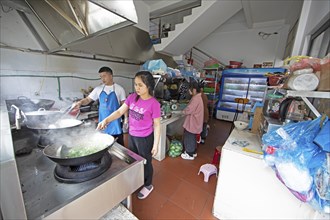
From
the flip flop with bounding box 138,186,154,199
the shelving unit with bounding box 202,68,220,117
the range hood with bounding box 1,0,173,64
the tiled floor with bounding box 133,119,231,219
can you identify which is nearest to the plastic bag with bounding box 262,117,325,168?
the tiled floor with bounding box 133,119,231,219

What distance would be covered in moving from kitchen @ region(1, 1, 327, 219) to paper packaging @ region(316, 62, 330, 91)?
157 cm

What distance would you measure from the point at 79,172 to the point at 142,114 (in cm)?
74

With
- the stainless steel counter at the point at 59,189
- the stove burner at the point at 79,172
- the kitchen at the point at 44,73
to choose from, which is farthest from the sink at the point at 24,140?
the kitchen at the point at 44,73

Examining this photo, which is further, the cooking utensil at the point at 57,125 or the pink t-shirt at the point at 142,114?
the pink t-shirt at the point at 142,114

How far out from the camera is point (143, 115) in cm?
140

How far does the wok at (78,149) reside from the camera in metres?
0.70

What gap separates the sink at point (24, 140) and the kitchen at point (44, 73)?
1.30 m

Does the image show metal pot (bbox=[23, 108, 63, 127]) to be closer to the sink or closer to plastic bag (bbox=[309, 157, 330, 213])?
the sink

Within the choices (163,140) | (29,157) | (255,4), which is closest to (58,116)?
(29,157)

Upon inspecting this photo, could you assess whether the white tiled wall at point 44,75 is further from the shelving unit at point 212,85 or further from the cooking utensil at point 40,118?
the shelving unit at point 212,85

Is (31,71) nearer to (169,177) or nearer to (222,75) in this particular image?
(169,177)

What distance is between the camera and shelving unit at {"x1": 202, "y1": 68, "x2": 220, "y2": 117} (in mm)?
5029

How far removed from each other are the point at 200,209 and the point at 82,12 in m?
2.11

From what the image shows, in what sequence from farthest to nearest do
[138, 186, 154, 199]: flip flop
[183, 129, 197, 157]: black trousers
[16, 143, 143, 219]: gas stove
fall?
[183, 129, 197, 157]: black trousers, [138, 186, 154, 199]: flip flop, [16, 143, 143, 219]: gas stove
